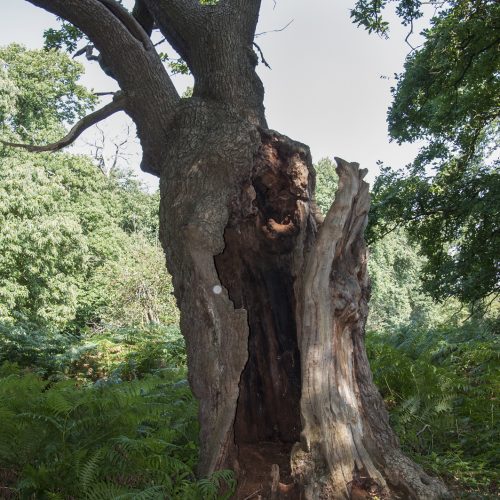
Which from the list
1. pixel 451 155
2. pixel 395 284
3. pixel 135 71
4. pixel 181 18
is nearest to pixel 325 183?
pixel 395 284

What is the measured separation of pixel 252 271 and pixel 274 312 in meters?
0.40

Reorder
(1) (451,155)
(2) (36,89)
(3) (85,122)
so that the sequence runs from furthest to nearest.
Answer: (2) (36,89) → (1) (451,155) → (3) (85,122)

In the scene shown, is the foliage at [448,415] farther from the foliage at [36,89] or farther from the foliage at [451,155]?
the foliage at [36,89]

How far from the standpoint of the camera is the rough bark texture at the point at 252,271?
11.3 feet

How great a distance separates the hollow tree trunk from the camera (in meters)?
3.43

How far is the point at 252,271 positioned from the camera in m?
4.28

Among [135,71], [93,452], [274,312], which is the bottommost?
[93,452]

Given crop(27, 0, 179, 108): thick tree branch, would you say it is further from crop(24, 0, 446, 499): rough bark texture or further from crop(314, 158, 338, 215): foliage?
crop(314, 158, 338, 215): foliage

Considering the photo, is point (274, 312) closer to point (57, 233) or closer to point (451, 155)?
point (451, 155)

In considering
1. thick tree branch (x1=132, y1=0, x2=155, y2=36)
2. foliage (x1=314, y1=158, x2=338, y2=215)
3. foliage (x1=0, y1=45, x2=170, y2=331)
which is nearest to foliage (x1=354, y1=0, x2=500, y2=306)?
thick tree branch (x1=132, y1=0, x2=155, y2=36)

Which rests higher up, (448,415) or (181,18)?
(181,18)

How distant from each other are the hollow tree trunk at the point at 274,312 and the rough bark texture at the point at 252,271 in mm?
10

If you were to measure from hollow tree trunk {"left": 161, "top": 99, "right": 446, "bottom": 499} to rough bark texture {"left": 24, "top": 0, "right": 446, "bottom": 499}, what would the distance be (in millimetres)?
10

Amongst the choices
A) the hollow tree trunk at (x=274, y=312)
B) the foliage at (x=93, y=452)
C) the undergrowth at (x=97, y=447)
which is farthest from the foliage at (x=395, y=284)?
the foliage at (x=93, y=452)
